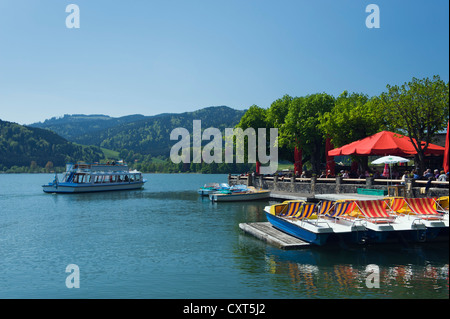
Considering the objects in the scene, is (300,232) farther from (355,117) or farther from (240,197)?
(240,197)

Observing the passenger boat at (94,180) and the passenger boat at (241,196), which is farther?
the passenger boat at (94,180)

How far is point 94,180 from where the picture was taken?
2997 inches

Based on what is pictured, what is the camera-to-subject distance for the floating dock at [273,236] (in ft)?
64.8

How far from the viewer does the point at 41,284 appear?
15.8 meters

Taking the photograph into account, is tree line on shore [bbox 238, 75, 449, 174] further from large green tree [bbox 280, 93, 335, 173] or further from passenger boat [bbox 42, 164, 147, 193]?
passenger boat [bbox 42, 164, 147, 193]

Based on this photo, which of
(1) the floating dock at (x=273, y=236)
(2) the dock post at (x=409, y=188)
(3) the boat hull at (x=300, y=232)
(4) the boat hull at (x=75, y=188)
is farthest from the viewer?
(4) the boat hull at (x=75, y=188)

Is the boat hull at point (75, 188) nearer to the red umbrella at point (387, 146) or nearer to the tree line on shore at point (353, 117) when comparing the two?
the tree line on shore at point (353, 117)

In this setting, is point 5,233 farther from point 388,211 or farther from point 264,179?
point 264,179

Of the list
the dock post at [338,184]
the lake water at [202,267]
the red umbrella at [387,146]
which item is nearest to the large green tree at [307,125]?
the dock post at [338,184]

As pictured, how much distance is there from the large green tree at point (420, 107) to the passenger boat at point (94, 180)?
5792 cm

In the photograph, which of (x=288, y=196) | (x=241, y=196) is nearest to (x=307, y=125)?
(x=288, y=196)

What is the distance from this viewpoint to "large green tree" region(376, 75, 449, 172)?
100ft
